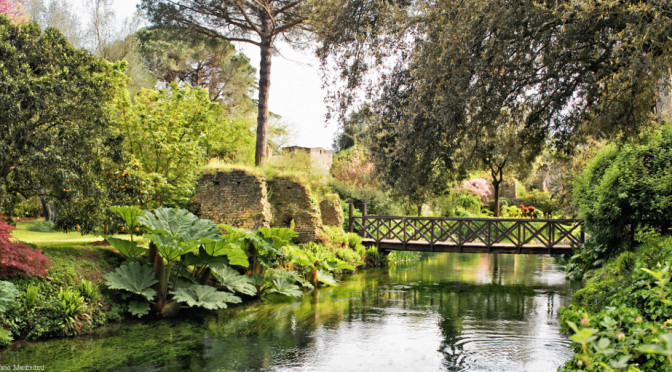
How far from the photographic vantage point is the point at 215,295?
10156mm

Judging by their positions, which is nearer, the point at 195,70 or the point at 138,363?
the point at 138,363

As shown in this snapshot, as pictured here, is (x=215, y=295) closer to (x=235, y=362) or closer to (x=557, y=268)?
(x=235, y=362)

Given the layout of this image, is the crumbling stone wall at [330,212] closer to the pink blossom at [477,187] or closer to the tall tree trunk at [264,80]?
the tall tree trunk at [264,80]

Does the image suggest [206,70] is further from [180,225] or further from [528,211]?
[180,225]

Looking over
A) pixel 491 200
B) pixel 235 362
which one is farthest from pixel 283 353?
pixel 491 200

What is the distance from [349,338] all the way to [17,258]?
510 centimetres

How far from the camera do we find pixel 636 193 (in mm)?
8852

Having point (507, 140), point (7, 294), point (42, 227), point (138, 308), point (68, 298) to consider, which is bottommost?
point (138, 308)

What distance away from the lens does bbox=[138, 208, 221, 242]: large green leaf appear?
31.9 ft

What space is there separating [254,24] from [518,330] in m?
12.6

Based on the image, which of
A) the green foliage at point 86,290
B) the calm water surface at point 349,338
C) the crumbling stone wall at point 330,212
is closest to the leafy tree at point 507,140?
the calm water surface at point 349,338

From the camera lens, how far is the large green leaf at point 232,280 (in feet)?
35.4

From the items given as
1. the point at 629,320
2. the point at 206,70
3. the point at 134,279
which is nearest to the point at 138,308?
the point at 134,279

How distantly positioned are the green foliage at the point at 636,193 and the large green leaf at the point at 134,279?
7921mm
